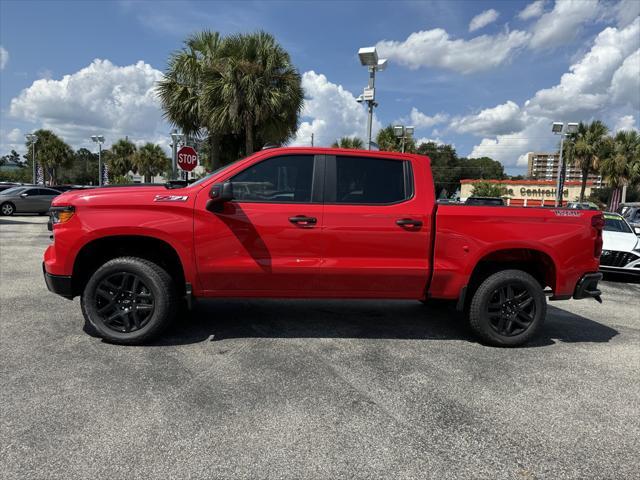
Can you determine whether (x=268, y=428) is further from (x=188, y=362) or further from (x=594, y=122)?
(x=594, y=122)

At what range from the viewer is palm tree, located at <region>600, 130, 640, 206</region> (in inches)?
1304

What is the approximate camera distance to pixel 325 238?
173 inches

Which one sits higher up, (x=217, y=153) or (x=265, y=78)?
(x=265, y=78)

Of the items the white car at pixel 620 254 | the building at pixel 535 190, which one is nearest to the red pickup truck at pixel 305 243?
the white car at pixel 620 254

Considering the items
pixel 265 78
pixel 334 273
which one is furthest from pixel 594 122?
pixel 334 273

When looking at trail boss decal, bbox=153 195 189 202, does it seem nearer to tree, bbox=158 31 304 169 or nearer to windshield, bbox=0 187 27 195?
tree, bbox=158 31 304 169

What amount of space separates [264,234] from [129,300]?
1.42 meters

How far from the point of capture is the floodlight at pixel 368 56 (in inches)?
473

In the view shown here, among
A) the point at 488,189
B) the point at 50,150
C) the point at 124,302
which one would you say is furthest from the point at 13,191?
the point at 488,189

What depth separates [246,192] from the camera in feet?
14.5

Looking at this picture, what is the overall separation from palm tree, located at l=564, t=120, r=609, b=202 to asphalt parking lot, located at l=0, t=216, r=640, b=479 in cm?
3380

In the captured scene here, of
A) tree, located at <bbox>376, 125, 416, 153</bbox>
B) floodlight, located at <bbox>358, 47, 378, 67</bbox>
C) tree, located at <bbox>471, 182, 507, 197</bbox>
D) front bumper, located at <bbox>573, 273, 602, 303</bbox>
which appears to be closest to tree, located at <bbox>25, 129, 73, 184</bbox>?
tree, located at <bbox>376, 125, 416, 153</bbox>

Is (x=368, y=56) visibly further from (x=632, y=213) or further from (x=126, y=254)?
(x=126, y=254)

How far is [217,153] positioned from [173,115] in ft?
7.21
